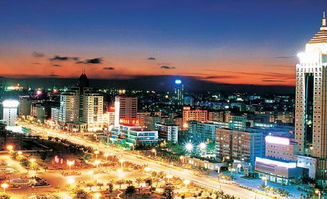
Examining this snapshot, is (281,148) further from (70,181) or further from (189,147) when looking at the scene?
(70,181)

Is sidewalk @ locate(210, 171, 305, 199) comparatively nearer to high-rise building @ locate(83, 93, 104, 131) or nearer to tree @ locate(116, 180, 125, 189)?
tree @ locate(116, 180, 125, 189)

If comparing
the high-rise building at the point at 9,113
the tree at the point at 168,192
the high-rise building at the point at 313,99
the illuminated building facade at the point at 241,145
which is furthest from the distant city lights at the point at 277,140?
the high-rise building at the point at 9,113

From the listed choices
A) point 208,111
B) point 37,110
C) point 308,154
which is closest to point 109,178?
point 308,154

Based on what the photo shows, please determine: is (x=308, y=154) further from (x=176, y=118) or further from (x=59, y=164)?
(x=176, y=118)

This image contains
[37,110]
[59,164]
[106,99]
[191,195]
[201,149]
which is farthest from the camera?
[106,99]

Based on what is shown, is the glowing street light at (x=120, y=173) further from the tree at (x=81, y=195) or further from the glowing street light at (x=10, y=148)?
the glowing street light at (x=10, y=148)

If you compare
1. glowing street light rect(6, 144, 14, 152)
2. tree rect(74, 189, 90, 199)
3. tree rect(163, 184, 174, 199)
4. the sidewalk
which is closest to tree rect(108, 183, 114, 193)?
tree rect(74, 189, 90, 199)
